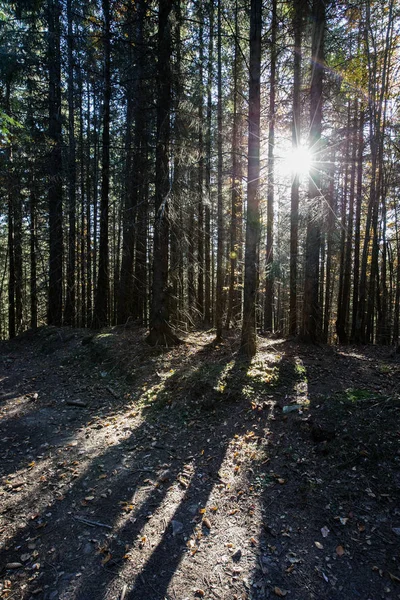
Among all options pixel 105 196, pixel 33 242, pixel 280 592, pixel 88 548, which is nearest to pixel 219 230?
pixel 105 196

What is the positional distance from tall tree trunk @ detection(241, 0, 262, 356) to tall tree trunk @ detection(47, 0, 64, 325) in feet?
27.4

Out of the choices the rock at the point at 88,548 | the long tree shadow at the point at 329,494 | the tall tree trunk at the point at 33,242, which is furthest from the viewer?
the tall tree trunk at the point at 33,242

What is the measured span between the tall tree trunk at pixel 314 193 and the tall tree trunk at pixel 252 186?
1631mm

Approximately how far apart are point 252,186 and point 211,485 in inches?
237

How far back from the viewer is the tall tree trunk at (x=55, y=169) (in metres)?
11.7

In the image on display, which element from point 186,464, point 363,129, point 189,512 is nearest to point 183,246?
point 186,464

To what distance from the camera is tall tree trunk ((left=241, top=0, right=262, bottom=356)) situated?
643 cm

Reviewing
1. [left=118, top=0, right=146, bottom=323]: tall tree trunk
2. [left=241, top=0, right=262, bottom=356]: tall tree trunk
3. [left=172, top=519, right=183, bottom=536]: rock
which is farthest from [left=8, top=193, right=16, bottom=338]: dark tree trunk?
[left=172, top=519, right=183, bottom=536]: rock

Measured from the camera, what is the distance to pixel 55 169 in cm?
1241

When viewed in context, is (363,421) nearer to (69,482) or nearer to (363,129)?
(69,482)

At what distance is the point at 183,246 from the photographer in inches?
318

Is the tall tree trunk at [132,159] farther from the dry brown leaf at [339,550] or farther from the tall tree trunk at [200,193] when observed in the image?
the dry brown leaf at [339,550]

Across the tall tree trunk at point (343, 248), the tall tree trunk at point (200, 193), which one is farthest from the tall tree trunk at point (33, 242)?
A: the tall tree trunk at point (343, 248)

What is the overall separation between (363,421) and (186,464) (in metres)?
2.57
